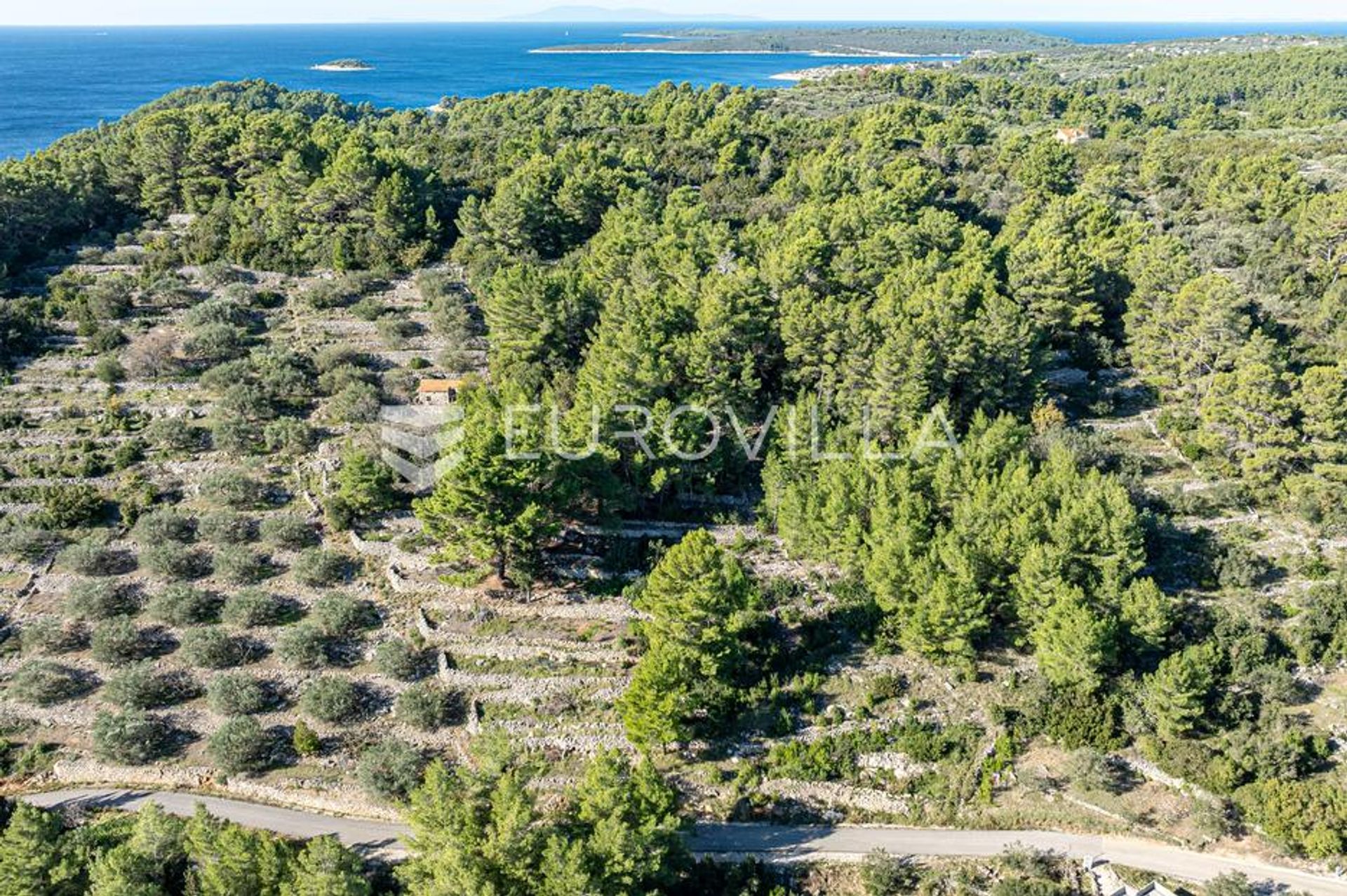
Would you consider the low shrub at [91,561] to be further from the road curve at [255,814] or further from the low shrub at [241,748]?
the low shrub at [241,748]

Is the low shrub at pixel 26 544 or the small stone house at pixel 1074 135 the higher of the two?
the small stone house at pixel 1074 135

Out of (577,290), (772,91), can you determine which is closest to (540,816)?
(577,290)

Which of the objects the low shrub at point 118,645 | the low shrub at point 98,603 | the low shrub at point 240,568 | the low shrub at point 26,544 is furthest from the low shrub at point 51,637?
the low shrub at point 240,568

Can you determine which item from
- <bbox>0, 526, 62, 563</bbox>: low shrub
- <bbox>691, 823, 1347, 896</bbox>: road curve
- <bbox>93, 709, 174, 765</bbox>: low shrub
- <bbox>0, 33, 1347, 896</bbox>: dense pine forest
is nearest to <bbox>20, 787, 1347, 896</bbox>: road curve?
<bbox>691, 823, 1347, 896</bbox>: road curve

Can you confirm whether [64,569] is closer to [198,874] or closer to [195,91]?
[198,874]

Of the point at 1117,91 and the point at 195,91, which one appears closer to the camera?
the point at 195,91

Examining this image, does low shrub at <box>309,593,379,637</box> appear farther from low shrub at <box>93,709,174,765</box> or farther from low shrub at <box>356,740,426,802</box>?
low shrub at <box>356,740,426,802</box>
